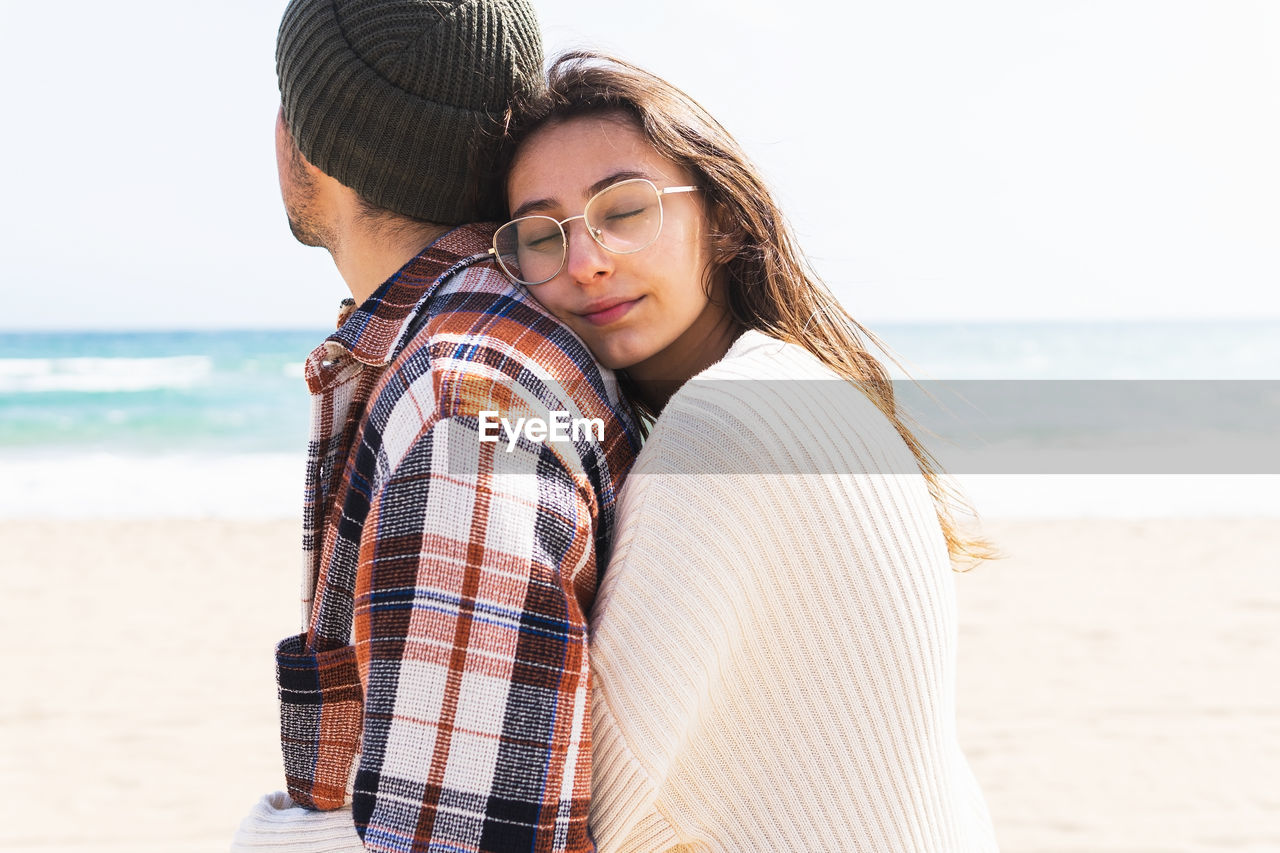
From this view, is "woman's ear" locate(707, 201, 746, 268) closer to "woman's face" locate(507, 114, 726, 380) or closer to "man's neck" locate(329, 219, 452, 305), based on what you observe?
"woman's face" locate(507, 114, 726, 380)

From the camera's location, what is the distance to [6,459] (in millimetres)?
17375

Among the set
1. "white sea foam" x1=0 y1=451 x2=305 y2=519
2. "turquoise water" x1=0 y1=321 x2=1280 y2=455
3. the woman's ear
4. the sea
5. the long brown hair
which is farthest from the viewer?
"turquoise water" x1=0 y1=321 x2=1280 y2=455

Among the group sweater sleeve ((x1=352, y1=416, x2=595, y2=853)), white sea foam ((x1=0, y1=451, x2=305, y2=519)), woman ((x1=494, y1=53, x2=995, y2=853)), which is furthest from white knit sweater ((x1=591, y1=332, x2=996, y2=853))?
white sea foam ((x1=0, y1=451, x2=305, y2=519))

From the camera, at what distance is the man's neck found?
205 cm

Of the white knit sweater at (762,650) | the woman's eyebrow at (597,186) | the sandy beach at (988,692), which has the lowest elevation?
the sandy beach at (988,692)

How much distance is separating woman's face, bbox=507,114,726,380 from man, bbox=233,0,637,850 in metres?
0.13

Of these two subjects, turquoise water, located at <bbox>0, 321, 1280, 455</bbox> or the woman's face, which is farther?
turquoise water, located at <bbox>0, 321, 1280, 455</bbox>

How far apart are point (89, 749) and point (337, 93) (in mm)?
4931

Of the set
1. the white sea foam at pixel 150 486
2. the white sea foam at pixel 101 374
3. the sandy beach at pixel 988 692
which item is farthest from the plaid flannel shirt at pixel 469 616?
the white sea foam at pixel 101 374

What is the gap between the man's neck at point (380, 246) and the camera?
2.05 m

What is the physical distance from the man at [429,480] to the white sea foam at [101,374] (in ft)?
80.9

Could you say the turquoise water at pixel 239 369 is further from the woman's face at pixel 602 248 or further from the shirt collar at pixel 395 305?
the shirt collar at pixel 395 305

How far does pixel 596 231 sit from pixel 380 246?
0.45 metres

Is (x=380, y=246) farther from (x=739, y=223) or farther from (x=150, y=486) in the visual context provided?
(x=150, y=486)
